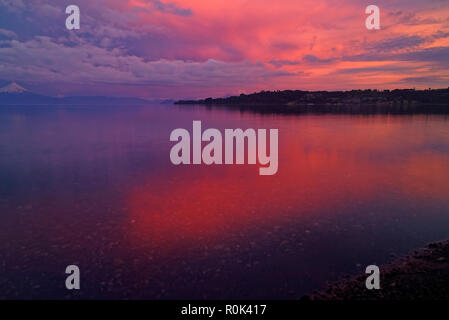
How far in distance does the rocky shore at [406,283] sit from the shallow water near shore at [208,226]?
0.70 metres

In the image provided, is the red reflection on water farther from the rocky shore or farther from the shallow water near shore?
the rocky shore

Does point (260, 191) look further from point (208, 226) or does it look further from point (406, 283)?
point (406, 283)

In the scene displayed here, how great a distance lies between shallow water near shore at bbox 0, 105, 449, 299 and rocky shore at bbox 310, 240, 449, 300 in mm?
696

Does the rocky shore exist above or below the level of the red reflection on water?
below

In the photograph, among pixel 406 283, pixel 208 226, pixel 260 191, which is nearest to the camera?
pixel 406 283

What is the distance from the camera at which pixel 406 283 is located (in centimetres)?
1141

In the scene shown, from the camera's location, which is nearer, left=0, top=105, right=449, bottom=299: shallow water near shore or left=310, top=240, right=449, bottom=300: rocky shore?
left=310, top=240, right=449, bottom=300: rocky shore

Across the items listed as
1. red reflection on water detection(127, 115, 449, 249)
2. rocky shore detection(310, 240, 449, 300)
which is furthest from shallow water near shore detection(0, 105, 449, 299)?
rocky shore detection(310, 240, 449, 300)

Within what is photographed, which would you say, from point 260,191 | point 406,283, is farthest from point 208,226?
point 406,283

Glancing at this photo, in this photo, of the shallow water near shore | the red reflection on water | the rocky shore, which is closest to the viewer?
the rocky shore

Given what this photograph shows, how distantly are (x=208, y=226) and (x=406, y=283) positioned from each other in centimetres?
1021

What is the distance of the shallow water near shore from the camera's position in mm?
12328

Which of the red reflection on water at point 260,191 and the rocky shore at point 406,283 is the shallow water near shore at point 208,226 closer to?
the red reflection on water at point 260,191
